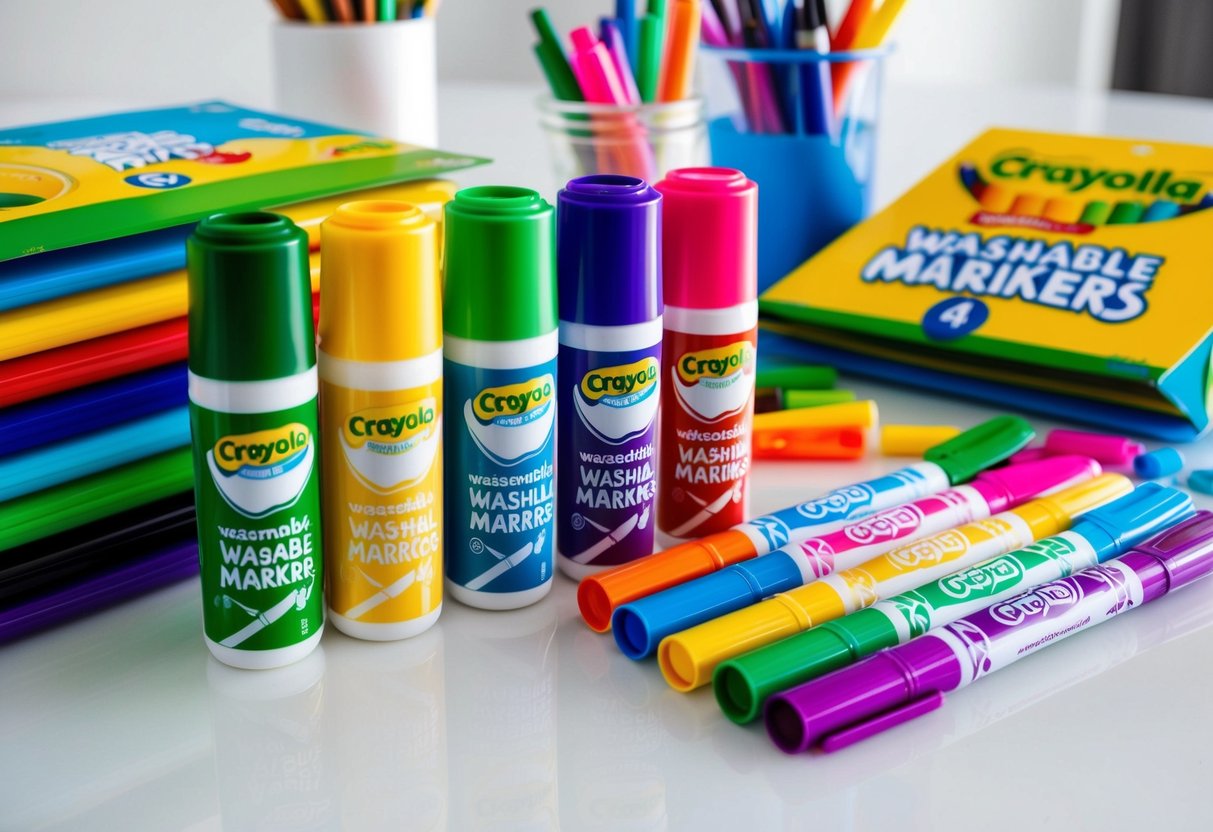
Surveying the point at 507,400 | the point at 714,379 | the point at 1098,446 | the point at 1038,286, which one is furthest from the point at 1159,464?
the point at 507,400

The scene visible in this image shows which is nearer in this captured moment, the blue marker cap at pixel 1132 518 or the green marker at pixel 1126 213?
the blue marker cap at pixel 1132 518

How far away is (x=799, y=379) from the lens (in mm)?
750

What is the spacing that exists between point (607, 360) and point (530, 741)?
16 centimetres

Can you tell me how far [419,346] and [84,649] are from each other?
18 cm

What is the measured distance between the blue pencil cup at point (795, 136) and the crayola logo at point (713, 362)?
0.30 metres

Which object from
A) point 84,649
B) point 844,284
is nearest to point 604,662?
point 84,649

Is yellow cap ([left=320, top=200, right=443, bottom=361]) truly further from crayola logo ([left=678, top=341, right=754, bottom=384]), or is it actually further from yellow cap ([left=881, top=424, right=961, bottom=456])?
yellow cap ([left=881, top=424, right=961, bottom=456])

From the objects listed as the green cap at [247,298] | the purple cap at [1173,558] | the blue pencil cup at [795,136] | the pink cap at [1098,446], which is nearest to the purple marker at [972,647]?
the purple cap at [1173,558]

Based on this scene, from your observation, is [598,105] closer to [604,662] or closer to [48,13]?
[604,662]

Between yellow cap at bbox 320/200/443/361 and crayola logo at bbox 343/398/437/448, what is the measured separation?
0.06 ft

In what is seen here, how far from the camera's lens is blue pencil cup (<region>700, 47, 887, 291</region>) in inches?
31.7

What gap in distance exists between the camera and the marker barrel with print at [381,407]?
457 millimetres

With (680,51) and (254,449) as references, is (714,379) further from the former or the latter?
(680,51)

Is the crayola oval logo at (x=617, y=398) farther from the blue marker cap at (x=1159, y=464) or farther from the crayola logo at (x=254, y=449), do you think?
the blue marker cap at (x=1159, y=464)
